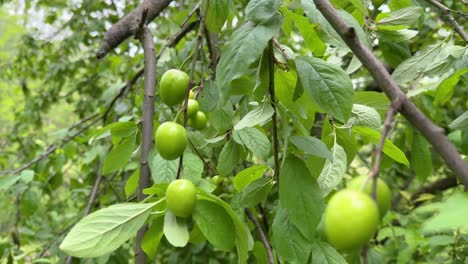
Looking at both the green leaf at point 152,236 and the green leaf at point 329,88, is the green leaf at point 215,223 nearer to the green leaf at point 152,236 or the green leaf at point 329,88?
the green leaf at point 152,236

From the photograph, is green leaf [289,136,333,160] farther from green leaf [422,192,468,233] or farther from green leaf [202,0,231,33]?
green leaf [202,0,231,33]

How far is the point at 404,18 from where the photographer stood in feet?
4.26

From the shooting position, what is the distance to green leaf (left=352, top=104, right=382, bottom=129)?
1.18 metres

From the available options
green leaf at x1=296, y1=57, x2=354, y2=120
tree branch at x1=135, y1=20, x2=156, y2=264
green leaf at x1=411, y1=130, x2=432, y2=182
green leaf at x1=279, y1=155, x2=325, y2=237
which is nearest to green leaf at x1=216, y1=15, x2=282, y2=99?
green leaf at x1=296, y1=57, x2=354, y2=120

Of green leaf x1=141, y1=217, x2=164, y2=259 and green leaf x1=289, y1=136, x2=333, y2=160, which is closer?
green leaf x1=289, y1=136, x2=333, y2=160

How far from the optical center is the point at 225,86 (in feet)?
2.73

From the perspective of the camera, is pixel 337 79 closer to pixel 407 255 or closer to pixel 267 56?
pixel 267 56

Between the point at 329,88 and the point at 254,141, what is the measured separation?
442 mm

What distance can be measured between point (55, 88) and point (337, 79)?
3654 millimetres

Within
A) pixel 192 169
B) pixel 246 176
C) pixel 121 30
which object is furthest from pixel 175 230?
pixel 121 30

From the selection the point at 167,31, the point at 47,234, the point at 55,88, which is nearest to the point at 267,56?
the point at 167,31

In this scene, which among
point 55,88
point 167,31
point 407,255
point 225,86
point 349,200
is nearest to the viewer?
point 349,200

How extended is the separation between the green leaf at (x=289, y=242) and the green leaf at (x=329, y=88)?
11.7 inches

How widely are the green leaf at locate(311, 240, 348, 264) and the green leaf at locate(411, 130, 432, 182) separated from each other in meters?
1.00
